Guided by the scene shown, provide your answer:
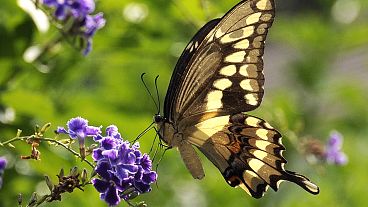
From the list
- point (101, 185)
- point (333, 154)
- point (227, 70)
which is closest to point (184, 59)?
point (227, 70)

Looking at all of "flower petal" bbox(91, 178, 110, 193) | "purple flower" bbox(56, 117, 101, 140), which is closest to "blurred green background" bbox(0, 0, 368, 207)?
"purple flower" bbox(56, 117, 101, 140)

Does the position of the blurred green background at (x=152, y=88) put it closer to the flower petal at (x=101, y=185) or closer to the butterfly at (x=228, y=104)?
the butterfly at (x=228, y=104)

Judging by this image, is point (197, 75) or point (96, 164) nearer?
point (96, 164)

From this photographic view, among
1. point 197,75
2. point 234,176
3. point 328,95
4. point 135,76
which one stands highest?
point 328,95

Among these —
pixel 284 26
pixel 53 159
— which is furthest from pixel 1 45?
pixel 284 26

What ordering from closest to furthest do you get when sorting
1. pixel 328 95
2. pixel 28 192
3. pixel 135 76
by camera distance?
1. pixel 28 192
2. pixel 135 76
3. pixel 328 95

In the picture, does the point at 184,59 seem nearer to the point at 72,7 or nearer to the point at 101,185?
the point at 72,7

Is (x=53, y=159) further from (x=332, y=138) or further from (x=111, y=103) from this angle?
(x=332, y=138)
